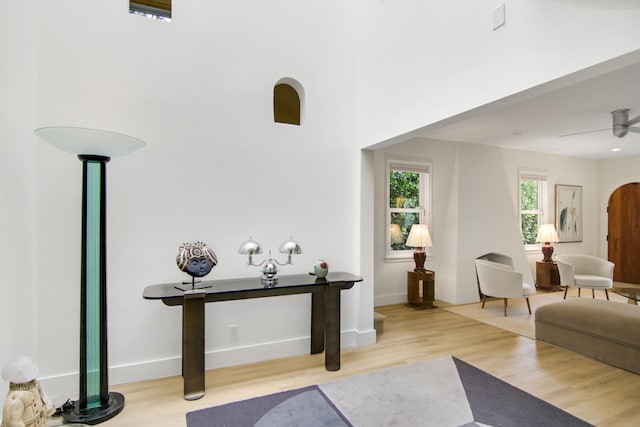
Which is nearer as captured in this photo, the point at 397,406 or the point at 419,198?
the point at 397,406

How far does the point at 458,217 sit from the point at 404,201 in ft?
2.85

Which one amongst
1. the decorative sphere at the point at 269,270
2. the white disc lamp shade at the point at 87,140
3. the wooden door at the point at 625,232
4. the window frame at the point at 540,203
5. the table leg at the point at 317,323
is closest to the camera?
the white disc lamp shade at the point at 87,140

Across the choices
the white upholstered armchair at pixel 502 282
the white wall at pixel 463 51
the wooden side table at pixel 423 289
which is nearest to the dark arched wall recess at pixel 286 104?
the white wall at pixel 463 51

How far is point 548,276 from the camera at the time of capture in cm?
650

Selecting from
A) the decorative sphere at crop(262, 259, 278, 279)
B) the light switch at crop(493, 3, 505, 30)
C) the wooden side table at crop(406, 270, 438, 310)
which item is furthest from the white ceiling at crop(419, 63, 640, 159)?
the wooden side table at crop(406, 270, 438, 310)

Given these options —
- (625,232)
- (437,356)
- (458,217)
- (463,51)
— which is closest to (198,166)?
(463,51)

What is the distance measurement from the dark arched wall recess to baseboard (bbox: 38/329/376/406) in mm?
2259

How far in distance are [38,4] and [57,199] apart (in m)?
1.47

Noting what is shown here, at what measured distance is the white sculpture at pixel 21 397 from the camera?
1.79 metres

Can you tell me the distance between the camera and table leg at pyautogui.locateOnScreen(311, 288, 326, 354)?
3.52 meters

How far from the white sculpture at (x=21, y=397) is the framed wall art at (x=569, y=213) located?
816cm

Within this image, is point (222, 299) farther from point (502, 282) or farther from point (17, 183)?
point (502, 282)

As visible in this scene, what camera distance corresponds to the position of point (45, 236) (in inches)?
105

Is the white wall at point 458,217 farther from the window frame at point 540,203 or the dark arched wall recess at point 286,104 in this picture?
the dark arched wall recess at point 286,104
